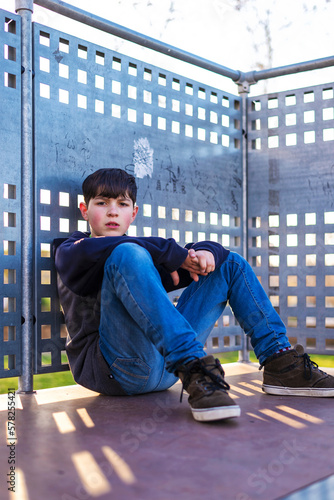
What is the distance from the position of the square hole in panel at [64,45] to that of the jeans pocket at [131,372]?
1.06m

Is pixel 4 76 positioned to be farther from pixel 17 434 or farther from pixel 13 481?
pixel 13 481

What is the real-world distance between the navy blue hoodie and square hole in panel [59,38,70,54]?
0.65m

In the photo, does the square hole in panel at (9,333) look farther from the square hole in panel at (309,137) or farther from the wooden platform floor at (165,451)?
the square hole in panel at (309,137)

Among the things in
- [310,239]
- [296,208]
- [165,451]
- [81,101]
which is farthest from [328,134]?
[165,451]

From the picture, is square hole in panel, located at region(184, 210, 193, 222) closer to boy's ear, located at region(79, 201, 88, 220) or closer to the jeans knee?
boy's ear, located at region(79, 201, 88, 220)

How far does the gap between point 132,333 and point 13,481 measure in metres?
0.53

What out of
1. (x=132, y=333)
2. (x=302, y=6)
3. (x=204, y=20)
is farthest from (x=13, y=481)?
(x=302, y=6)

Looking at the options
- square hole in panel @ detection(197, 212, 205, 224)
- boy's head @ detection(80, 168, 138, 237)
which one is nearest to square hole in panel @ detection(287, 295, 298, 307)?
square hole in panel @ detection(197, 212, 205, 224)

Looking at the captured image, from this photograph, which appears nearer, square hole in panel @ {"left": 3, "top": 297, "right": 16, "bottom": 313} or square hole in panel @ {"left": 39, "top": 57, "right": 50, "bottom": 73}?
square hole in panel @ {"left": 3, "top": 297, "right": 16, "bottom": 313}

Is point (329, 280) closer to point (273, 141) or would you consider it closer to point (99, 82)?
point (273, 141)

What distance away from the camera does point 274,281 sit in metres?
2.17

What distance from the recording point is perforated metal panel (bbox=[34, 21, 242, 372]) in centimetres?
158

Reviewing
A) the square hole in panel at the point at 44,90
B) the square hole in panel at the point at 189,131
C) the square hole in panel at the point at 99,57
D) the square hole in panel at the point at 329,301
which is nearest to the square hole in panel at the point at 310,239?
the square hole in panel at the point at 329,301

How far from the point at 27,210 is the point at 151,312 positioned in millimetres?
626
